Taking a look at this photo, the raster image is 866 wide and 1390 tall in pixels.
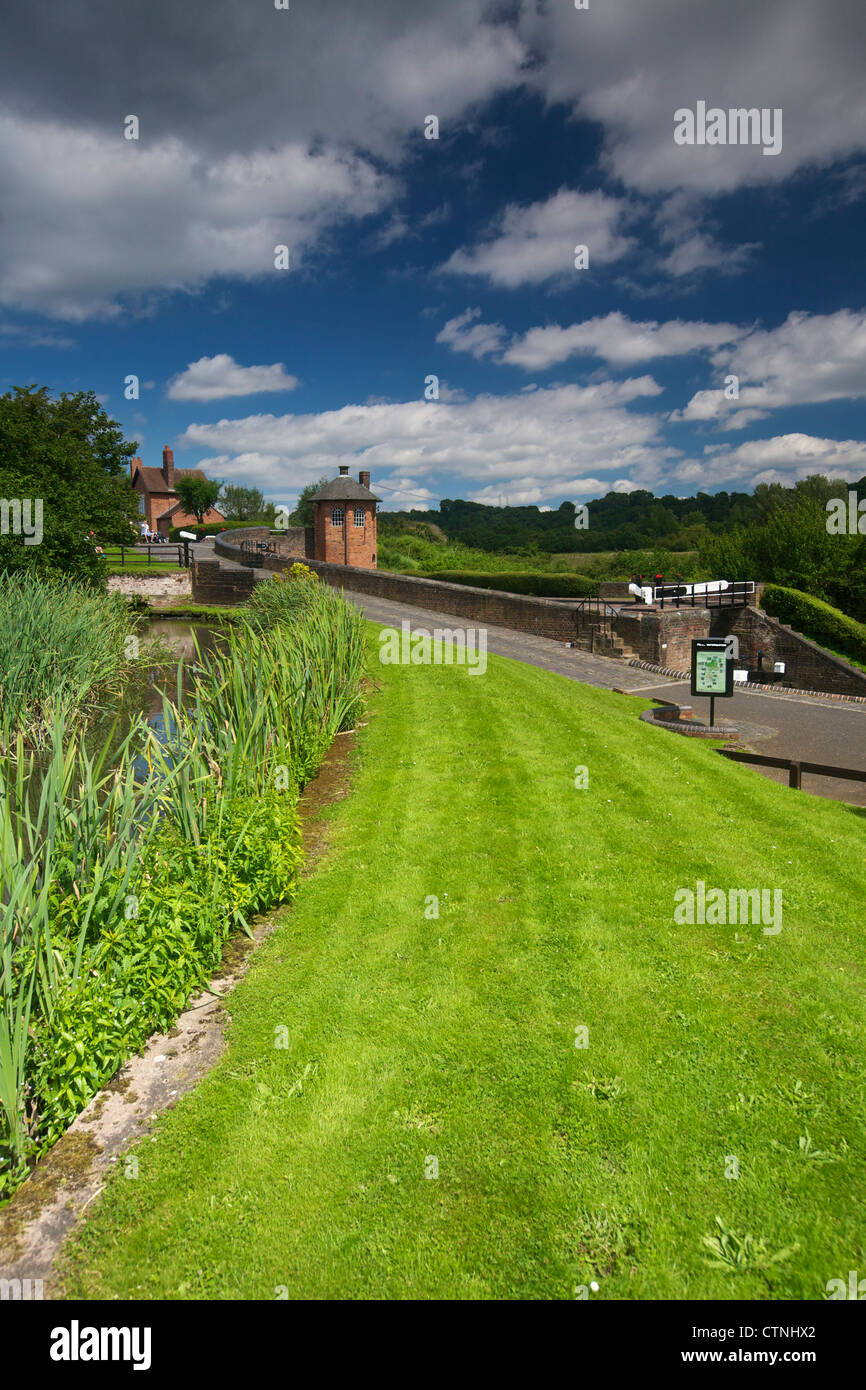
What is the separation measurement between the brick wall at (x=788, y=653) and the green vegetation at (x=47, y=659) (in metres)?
21.5

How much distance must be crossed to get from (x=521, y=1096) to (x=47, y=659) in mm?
11083

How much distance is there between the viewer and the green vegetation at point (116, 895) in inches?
127

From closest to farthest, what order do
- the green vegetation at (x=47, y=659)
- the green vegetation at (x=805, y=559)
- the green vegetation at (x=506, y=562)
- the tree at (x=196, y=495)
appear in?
the green vegetation at (x=47, y=659) < the green vegetation at (x=805, y=559) < the green vegetation at (x=506, y=562) < the tree at (x=196, y=495)

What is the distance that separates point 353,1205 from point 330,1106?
20.7 inches

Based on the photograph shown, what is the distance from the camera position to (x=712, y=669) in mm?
12586

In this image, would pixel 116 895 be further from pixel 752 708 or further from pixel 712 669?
pixel 752 708

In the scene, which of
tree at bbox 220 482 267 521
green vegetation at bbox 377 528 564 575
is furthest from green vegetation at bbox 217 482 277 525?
green vegetation at bbox 377 528 564 575

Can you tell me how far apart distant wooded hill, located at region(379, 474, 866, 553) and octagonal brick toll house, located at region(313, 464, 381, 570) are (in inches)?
778

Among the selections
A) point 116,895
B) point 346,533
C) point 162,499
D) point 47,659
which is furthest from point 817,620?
point 162,499

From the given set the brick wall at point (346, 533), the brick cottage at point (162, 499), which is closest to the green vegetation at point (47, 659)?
the brick wall at point (346, 533)

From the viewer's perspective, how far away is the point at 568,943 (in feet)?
15.3

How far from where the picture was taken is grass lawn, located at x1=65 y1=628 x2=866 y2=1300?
266cm

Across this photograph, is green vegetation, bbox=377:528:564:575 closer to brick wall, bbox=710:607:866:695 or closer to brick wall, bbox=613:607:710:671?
brick wall, bbox=710:607:866:695

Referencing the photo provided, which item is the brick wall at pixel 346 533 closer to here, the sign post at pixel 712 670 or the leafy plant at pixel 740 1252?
the sign post at pixel 712 670
